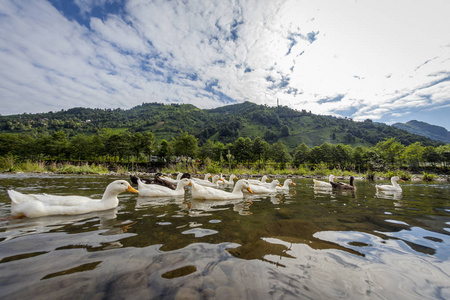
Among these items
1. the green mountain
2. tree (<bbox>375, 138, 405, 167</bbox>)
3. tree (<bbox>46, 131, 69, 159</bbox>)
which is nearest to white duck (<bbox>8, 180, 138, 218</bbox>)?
tree (<bbox>46, 131, 69, 159</bbox>)

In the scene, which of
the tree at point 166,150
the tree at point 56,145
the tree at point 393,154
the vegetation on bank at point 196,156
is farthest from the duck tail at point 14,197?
the tree at point 393,154

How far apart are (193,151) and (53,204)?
164 feet

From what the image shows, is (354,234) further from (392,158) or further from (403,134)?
(403,134)

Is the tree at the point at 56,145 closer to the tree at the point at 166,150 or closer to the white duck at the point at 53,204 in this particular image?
the tree at the point at 166,150

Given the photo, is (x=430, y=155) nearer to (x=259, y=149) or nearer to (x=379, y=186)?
(x=259, y=149)

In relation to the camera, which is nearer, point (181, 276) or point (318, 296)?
point (318, 296)

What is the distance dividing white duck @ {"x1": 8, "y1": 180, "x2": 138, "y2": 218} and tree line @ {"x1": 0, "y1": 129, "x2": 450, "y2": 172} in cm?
4081

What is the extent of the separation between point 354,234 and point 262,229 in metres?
1.83

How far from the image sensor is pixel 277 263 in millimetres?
2467

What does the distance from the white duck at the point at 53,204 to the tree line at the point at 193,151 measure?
1607 inches

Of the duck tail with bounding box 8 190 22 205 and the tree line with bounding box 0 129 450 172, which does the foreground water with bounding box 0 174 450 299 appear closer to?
the duck tail with bounding box 8 190 22 205

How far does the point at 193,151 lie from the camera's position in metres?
54.5

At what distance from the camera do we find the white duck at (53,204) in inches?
171

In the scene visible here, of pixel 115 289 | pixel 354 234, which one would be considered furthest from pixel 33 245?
pixel 354 234
